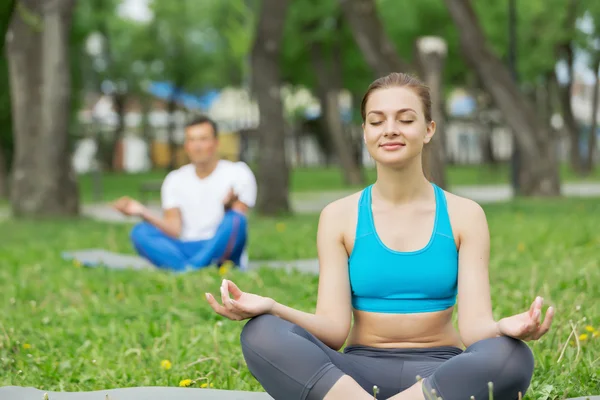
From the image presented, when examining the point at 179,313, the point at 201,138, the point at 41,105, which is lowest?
the point at 179,313

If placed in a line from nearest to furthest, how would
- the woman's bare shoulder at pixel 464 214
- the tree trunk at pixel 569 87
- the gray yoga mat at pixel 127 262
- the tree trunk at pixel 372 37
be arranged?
the woman's bare shoulder at pixel 464 214, the gray yoga mat at pixel 127 262, the tree trunk at pixel 372 37, the tree trunk at pixel 569 87

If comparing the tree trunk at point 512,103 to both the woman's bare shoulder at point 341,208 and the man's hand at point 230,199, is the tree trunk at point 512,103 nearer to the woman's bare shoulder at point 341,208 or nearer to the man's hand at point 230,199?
the man's hand at point 230,199

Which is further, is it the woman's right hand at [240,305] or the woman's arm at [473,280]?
the woman's arm at [473,280]

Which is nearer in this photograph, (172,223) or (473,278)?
(473,278)

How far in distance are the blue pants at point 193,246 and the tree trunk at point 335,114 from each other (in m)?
20.5

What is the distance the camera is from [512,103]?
19.0 meters

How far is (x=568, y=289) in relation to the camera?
281 inches

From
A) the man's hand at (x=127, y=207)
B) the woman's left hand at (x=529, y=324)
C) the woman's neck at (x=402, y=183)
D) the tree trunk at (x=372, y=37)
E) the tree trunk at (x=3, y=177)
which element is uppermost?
the tree trunk at (x=372, y=37)

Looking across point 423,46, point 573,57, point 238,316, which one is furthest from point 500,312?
point 573,57

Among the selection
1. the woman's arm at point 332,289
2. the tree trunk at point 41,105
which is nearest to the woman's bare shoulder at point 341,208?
the woman's arm at point 332,289

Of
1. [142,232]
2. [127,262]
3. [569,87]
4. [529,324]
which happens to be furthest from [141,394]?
[569,87]

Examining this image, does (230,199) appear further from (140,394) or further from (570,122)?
(570,122)

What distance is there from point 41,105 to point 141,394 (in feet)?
41.9

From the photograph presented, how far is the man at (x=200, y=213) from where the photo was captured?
27.4 ft
